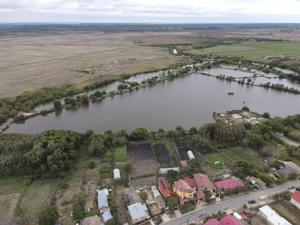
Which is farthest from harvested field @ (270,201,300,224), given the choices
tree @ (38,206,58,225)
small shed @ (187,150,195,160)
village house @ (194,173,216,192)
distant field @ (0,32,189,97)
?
distant field @ (0,32,189,97)

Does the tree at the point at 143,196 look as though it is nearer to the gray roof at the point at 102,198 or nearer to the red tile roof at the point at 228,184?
the gray roof at the point at 102,198

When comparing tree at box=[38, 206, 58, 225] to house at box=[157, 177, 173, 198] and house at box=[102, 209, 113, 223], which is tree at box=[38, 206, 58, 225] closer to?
house at box=[102, 209, 113, 223]

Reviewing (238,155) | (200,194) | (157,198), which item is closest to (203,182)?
(200,194)

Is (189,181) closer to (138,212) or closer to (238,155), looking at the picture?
(138,212)

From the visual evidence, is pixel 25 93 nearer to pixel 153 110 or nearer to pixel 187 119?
pixel 153 110

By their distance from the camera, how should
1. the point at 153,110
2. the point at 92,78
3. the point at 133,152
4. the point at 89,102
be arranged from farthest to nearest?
the point at 92,78 < the point at 89,102 < the point at 153,110 < the point at 133,152

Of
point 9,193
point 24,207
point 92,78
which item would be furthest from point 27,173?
point 92,78

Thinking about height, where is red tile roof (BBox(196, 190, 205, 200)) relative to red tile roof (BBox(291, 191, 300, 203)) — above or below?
below
